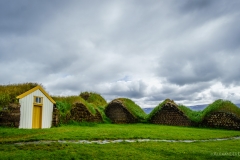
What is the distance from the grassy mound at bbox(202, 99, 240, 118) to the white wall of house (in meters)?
18.9

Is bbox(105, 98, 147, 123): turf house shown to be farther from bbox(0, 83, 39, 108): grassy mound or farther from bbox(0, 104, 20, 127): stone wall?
bbox(0, 104, 20, 127): stone wall

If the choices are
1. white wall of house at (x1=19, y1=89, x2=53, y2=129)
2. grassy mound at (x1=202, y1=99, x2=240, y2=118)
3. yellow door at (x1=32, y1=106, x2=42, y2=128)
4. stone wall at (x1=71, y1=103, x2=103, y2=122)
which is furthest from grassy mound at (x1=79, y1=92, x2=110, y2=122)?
grassy mound at (x1=202, y1=99, x2=240, y2=118)

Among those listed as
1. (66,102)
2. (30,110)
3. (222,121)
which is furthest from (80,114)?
(222,121)

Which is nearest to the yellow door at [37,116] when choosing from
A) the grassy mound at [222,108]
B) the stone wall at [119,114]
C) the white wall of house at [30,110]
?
the white wall of house at [30,110]

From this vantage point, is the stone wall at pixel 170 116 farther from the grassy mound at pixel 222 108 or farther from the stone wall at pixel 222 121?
the grassy mound at pixel 222 108

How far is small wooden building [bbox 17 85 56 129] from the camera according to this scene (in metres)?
20.3

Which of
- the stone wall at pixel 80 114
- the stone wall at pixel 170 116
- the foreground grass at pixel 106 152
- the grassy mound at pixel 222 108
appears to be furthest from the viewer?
the stone wall at pixel 170 116

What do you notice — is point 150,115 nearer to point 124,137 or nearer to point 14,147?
point 124,137

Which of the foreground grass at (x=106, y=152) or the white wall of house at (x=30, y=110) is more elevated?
the white wall of house at (x=30, y=110)

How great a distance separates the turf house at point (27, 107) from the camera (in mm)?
19328

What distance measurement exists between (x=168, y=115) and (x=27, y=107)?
1821 centimetres

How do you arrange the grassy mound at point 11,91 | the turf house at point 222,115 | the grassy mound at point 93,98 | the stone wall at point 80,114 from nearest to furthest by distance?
the grassy mound at point 11,91, the stone wall at point 80,114, the turf house at point 222,115, the grassy mound at point 93,98

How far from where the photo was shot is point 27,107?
20625 millimetres

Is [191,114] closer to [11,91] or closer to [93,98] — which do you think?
[93,98]
